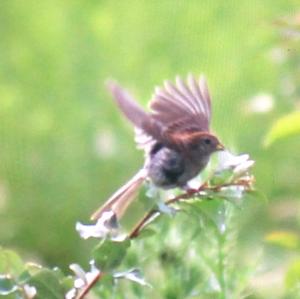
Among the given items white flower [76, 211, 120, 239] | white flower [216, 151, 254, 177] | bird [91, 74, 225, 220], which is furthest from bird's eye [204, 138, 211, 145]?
white flower [76, 211, 120, 239]

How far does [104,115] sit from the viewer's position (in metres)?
3.62

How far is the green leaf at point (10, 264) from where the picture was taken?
43.3 inches

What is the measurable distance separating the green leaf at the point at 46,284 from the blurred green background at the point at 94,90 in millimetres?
1998

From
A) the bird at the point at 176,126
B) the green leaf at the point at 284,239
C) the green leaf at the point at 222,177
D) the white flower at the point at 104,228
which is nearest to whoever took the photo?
the white flower at the point at 104,228

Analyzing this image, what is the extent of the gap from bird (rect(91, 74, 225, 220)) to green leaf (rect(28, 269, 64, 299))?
24 cm

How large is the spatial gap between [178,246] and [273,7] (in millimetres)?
2213

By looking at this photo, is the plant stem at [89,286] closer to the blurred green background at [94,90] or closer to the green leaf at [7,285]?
the green leaf at [7,285]

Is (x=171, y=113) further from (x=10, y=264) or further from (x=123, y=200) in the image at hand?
(x=10, y=264)

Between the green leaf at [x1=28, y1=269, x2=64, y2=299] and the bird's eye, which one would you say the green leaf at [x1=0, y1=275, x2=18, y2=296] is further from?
the bird's eye

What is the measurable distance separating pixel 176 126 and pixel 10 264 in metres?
0.34

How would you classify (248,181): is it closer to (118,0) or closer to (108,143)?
(108,143)

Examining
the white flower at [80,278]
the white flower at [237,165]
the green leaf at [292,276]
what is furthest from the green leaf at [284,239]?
the white flower at [80,278]

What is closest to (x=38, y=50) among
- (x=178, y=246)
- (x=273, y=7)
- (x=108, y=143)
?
(x=108, y=143)

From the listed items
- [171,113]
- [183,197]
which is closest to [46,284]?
[183,197]
